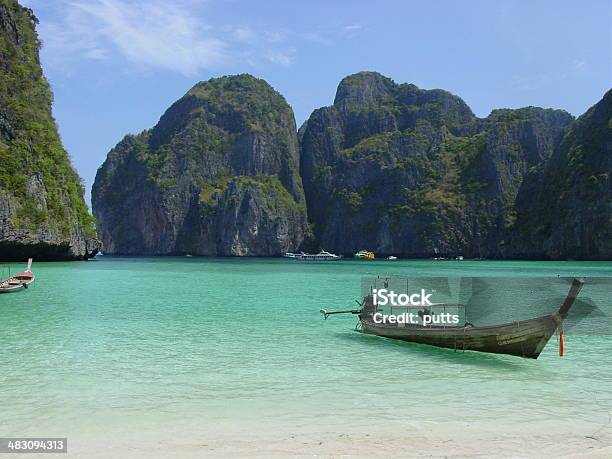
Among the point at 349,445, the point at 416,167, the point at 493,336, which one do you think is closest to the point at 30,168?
the point at 493,336

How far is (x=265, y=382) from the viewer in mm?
11297

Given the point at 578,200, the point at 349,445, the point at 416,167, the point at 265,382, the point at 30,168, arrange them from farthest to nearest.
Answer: the point at 416,167, the point at 578,200, the point at 30,168, the point at 265,382, the point at 349,445

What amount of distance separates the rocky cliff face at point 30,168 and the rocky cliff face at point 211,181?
75543mm

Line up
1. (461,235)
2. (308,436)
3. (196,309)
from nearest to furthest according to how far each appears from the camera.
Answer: (308,436)
(196,309)
(461,235)

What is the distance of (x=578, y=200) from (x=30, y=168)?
93.4 meters

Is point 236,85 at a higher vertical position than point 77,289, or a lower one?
higher

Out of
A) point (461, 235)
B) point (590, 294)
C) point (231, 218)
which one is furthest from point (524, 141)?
point (590, 294)

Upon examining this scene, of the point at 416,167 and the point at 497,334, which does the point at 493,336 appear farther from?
the point at 416,167

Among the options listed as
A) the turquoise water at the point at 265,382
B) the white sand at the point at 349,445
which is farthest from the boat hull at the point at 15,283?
the white sand at the point at 349,445

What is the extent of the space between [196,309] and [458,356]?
13386mm

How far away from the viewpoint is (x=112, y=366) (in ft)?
41.3

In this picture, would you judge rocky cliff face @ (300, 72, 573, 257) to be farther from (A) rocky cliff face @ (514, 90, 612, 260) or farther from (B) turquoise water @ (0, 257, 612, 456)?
(B) turquoise water @ (0, 257, 612, 456)

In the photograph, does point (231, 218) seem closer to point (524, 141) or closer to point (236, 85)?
point (236, 85)

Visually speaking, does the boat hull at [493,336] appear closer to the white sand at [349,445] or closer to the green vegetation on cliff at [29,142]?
the white sand at [349,445]
